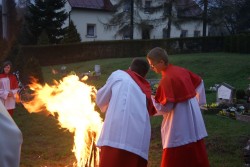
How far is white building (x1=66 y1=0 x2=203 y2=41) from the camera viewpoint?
41.9m

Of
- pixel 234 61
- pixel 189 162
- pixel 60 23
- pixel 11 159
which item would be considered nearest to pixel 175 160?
pixel 189 162

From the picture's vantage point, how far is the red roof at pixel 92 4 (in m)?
42.1

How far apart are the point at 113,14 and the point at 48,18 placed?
276 inches

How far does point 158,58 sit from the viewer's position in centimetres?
585

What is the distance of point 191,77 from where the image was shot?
20.6 ft

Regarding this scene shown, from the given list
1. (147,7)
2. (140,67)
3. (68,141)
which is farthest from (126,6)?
(140,67)

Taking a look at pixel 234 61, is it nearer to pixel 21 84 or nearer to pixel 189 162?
pixel 21 84

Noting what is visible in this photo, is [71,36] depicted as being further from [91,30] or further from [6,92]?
[6,92]

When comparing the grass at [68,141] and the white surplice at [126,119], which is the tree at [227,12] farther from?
the white surplice at [126,119]

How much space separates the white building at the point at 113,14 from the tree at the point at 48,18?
117 inches

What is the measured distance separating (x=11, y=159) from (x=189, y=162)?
4.30 meters

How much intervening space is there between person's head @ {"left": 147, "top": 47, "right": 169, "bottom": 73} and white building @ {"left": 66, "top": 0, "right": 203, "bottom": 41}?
116 ft

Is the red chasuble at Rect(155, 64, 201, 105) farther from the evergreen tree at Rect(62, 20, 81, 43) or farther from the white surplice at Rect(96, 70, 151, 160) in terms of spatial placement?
the evergreen tree at Rect(62, 20, 81, 43)

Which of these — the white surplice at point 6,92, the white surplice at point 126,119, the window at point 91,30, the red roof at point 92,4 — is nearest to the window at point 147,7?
the red roof at point 92,4
